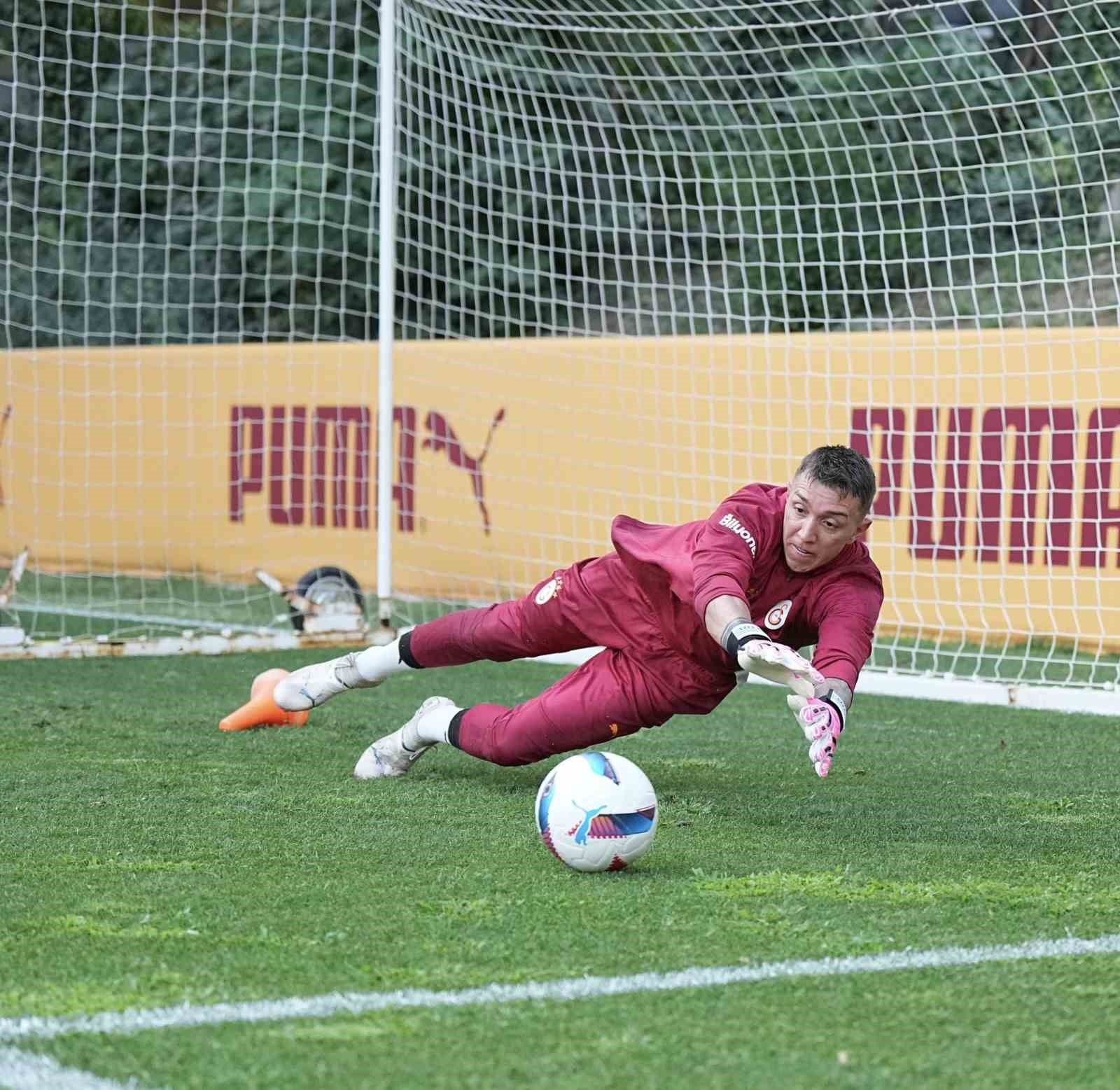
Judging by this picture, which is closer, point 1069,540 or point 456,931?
point 456,931

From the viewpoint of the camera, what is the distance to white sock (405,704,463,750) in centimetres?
500

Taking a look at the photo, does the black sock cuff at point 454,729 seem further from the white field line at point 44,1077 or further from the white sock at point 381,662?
the white field line at point 44,1077

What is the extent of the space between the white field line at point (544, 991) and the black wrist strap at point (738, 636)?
0.91 meters

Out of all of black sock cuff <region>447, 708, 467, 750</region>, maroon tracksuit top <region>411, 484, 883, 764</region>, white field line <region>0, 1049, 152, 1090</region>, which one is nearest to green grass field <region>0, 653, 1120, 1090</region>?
white field line <region>0, 1049, 152, 1090</region>

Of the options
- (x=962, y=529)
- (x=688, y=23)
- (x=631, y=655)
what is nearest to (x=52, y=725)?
(x=631, y=655)

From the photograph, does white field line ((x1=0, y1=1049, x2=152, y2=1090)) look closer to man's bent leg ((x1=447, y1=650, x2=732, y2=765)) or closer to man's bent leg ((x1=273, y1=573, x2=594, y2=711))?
man's bent leg ((x1=447, y1=650, x2=732, y2=765))

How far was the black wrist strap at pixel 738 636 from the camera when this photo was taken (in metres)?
3.90

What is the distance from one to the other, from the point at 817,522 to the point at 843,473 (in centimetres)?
15

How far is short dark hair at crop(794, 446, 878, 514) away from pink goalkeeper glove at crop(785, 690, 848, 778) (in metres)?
0.60

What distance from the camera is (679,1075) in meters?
2.49

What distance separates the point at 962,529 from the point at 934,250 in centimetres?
430

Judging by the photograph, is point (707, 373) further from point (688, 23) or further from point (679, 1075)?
point (679, 1075)

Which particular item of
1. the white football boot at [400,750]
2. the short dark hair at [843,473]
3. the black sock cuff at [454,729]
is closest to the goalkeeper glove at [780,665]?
the short dark hair at [843,473]

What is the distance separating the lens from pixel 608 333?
11.6 m
